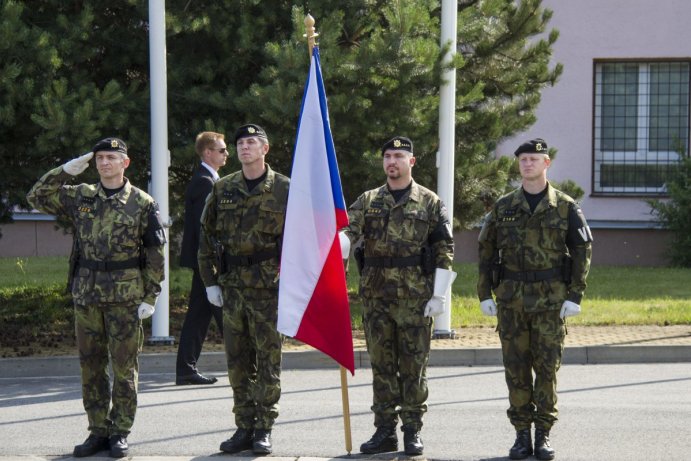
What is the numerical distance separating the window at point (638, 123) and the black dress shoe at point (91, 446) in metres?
16.3

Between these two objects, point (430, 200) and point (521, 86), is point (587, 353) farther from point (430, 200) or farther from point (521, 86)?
point (430, 200)

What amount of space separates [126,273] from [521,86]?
7.71m

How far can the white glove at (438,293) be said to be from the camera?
23.6 feet

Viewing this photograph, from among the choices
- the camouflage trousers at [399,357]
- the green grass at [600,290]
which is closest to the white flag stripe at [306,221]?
the camouflage trousers at [399,357]

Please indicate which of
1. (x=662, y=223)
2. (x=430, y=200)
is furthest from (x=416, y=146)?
(x=662, y=223)

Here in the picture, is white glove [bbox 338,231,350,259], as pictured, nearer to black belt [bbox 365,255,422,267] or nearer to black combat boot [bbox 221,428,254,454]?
black belt [bbox 365,255,422,267]

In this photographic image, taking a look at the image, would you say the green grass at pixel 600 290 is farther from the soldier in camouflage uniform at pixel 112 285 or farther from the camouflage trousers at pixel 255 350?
the soldier in camouflage uniform at pixel 112 285

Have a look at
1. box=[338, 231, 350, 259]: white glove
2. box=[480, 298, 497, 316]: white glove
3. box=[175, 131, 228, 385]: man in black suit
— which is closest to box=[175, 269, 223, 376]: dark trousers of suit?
box=[175, 131, 228, 385]: man in black suit

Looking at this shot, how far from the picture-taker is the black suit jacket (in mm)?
9938

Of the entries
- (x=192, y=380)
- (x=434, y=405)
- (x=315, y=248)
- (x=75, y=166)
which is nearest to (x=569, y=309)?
(x=315, y=248)

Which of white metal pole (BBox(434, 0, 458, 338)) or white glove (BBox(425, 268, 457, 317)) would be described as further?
white metal pole (BBox(434, 0, 458, 338))

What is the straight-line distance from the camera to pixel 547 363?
23.5ft

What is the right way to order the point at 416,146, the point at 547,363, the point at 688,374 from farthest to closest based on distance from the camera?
the point at 416,146
the point at 688,374
the point at 547,363

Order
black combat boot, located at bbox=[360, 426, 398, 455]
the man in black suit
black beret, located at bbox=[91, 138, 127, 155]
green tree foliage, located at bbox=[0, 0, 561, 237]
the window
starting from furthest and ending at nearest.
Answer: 1. the window
2. green tree foliage, located at bbox=[0, 0, 561, 237]
3. the man in black suit
4. black beret, located at bbox=[91, 138, 127, 155]
5. black combat boot, located at bbox=[360, 426, 398, 455]
